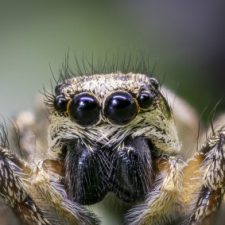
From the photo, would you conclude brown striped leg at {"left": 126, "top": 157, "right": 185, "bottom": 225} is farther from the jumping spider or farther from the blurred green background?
the blurred green background

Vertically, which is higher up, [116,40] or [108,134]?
[108,134]

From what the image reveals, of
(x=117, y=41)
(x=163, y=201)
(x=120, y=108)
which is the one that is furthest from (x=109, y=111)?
(x=117, y=41)

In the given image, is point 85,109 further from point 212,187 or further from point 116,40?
point 116,40

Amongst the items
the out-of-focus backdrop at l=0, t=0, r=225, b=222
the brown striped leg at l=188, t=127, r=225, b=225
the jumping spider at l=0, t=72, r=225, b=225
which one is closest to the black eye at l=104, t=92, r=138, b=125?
the jumping spider at l=0, t=72, r=225, b=225

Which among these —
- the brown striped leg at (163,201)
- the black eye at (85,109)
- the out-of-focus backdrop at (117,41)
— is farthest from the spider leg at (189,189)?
the out-of-focus backdrop at (117,41)

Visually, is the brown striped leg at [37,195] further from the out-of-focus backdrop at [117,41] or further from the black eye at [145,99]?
the out-of-focus backdrop at [117,41]

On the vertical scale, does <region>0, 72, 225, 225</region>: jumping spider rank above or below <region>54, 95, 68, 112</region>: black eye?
below
